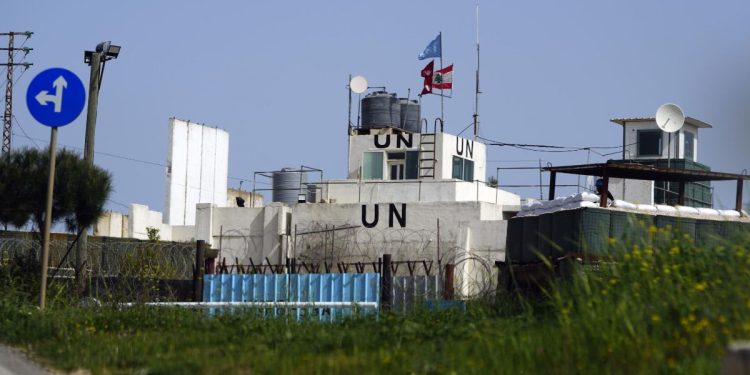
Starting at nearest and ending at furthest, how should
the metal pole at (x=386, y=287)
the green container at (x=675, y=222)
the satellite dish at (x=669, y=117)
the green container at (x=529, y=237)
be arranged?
the green container at (x=675, y=222) → the metal pole at (x=386, y=287) → the green container at (x=529, y=237) → the satellite dish at (x=669, y=117)

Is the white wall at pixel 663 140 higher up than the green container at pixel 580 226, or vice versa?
the white wall at pixel 663 140

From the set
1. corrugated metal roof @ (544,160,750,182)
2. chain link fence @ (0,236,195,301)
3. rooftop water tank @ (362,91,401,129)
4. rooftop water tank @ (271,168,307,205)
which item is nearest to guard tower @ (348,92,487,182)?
rooftop water tank @ (362,91,401,129)

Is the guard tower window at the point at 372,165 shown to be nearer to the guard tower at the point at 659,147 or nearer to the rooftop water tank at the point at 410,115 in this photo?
the rooftop water tank at the point at 410,115

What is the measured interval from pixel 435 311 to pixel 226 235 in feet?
119

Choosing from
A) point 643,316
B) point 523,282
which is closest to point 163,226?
point 523,282

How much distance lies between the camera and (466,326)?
1112 cm

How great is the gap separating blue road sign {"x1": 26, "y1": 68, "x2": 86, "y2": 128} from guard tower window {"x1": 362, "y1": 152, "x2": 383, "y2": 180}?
36.1m

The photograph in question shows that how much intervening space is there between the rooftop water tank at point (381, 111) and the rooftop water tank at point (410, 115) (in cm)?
23

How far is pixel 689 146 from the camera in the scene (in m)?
47.1

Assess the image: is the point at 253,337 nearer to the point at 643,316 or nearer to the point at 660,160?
the point at 643,316

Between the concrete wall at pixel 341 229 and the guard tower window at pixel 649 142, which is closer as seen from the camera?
the concrete wall at pixel 341 229

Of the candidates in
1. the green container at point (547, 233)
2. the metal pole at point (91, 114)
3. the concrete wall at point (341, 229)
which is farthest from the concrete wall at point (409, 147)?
the green container at point (547, 233)

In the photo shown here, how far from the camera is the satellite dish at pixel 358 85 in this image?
53.1 meters

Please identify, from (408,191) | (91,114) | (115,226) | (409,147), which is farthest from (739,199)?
(115,226)
